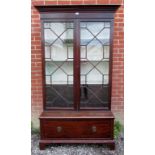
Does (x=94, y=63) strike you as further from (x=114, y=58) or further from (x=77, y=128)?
(x=77, y=128)

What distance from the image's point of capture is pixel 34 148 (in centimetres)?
273

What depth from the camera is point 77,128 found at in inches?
103

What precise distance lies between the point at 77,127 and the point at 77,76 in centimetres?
65

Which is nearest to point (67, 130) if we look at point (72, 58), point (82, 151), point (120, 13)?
point (82, 151)

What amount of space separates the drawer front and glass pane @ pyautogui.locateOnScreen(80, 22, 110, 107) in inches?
9.3

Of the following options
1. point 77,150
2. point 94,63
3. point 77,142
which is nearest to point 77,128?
point 77,142

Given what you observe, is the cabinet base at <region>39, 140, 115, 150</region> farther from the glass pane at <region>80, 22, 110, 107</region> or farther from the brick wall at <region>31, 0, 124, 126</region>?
the brick wall at <region>31, 0, 124, 126</region>

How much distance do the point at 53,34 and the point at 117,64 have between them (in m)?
1.05

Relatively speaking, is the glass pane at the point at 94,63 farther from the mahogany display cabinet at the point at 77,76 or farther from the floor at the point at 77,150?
the floor at the point at 77,150

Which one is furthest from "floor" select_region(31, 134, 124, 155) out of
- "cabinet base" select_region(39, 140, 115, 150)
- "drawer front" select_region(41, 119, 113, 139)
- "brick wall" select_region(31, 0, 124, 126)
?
"brick wall" select_region(31, 0, 124, 126)

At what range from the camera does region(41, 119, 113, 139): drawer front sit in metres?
2.61

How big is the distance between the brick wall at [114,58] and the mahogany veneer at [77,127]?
0.54 metres

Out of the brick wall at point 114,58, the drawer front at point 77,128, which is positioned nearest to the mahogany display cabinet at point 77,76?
the drawer front at point 77,128

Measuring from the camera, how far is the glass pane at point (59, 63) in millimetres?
2553
